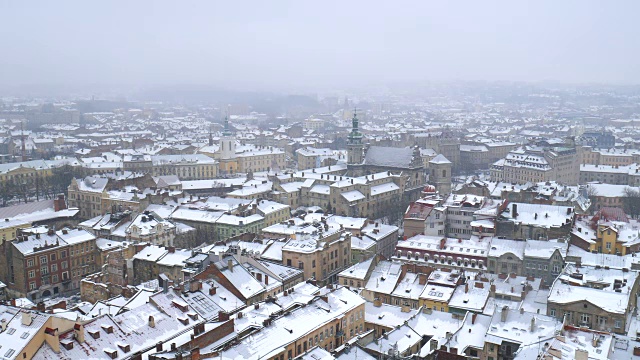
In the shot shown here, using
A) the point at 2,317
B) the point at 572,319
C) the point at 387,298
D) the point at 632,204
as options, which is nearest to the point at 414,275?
the point at 387,298

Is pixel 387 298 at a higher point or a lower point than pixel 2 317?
lower

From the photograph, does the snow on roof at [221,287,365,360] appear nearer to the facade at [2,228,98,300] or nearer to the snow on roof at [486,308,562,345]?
the snow on roof at [486,308,562,345]

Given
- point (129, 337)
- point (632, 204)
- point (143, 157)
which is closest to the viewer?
point (129, 337)

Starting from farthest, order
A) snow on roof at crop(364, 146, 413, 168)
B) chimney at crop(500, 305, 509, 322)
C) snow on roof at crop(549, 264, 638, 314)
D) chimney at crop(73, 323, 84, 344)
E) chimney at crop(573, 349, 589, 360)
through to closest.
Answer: snow on roof at crop(364, 146, 413, 168) < snow on roof at crop(549, 264, 638, 314) < chimney at crop(500, 305, 509, 322) < chimney at crop(73, 323, 84, 344) < chimney at crop(573, 349, 589, 360)

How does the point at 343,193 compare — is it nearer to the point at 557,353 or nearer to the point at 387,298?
the point at 387,298

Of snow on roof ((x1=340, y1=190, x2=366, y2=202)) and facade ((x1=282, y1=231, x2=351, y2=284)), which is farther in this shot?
snow on roof ((x1=340, y1=190, x2=366, y2=202))

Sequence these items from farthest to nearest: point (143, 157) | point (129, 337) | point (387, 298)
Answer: point (143, 157), point (387, 298), point (129, 337)

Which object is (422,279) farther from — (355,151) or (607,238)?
(355,151)

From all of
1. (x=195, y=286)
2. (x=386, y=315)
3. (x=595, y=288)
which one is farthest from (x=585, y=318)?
(x=195, y=286)

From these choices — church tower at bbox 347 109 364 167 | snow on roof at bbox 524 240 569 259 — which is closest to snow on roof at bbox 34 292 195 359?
snow on roof at bbox 524 240 569 259
